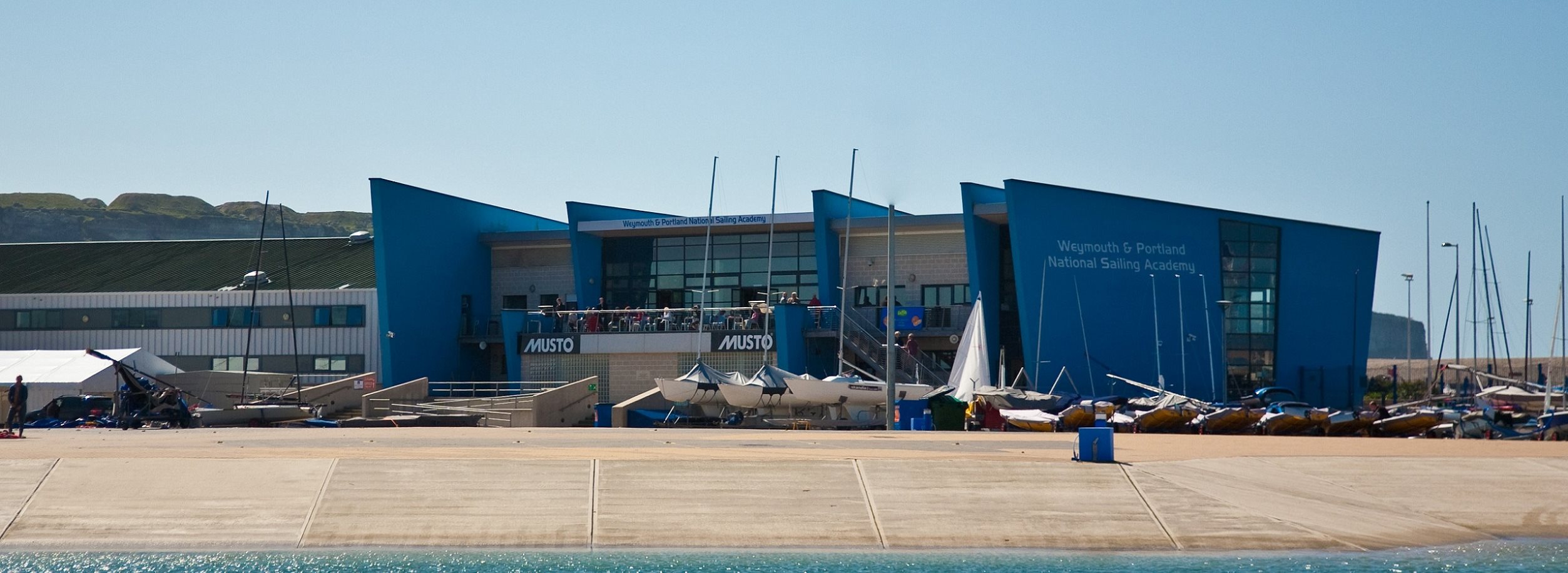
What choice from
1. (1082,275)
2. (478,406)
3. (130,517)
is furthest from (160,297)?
(130,517)

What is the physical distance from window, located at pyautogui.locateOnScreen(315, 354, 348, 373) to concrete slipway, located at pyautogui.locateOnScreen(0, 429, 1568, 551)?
34398 millimetres

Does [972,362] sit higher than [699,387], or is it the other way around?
[972,362]

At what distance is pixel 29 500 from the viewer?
19.9 metres

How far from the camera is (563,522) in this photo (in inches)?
765

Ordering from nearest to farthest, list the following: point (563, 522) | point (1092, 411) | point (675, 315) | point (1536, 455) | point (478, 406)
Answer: point (563, 522), point (1536, 455), point (1092, 411), point (478, 406), point (675, 315)

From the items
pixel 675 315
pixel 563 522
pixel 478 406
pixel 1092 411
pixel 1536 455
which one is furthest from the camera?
pixel 675 315

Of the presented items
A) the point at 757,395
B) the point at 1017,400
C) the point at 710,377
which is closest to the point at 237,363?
the point at 710,377

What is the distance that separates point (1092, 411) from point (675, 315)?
66.0 feet

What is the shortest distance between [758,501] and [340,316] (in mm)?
41028

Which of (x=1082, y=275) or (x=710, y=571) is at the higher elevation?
(x=1082, y=275)

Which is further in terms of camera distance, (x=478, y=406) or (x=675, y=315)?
(x=675, y=315)

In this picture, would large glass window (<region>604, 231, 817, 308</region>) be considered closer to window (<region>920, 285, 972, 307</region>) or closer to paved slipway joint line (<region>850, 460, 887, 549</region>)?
window (<region>920, 285, 972, 307</region>)

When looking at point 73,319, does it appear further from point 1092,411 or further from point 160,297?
point 1092,411

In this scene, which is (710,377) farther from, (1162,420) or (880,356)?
(1162,420)
